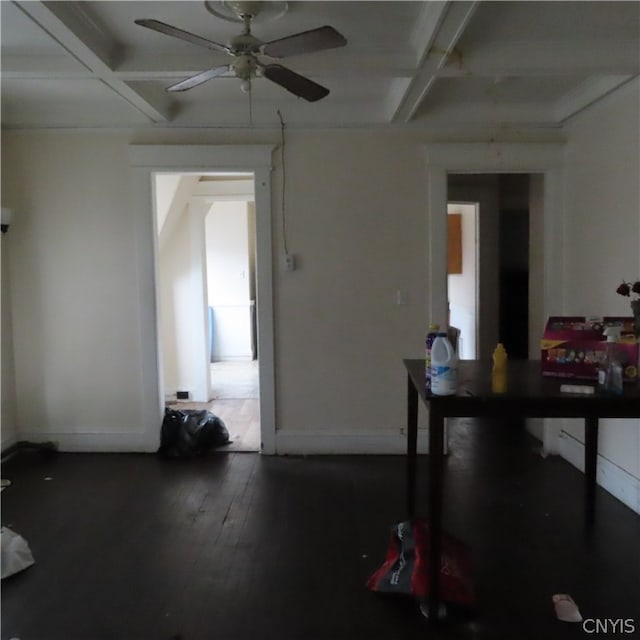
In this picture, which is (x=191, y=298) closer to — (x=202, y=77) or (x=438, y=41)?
(x=202, y=77)

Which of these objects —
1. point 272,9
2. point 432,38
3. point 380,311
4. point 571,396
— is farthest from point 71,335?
point 571,396

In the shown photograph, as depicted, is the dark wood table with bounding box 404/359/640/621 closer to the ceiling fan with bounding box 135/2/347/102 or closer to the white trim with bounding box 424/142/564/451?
the ceiling fan with bounding box 135/2/347/102

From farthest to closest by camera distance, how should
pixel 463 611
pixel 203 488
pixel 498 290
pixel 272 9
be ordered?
pixel 498 290
pixel 203 488
pixel 272 9
pixel 463 611

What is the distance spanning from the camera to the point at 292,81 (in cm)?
230

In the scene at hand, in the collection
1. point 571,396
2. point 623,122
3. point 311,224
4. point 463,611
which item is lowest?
point 463,611

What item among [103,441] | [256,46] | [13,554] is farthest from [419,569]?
[103,441]

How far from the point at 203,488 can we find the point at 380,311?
1.69 meters

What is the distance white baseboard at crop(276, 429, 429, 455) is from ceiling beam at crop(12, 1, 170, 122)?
8.10 feet

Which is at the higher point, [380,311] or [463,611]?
[380,311]

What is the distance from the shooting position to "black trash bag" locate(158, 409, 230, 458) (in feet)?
12.5

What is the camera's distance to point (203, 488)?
10.6 feet

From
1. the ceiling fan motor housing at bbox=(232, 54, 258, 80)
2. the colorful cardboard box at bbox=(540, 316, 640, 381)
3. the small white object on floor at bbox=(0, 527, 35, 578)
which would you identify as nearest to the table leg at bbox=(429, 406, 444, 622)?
the colorful cardboard box at bbox=(540, 316, 640, 381)

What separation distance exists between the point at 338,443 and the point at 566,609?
2.00 meters

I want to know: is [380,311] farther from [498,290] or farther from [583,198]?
[498,290]
